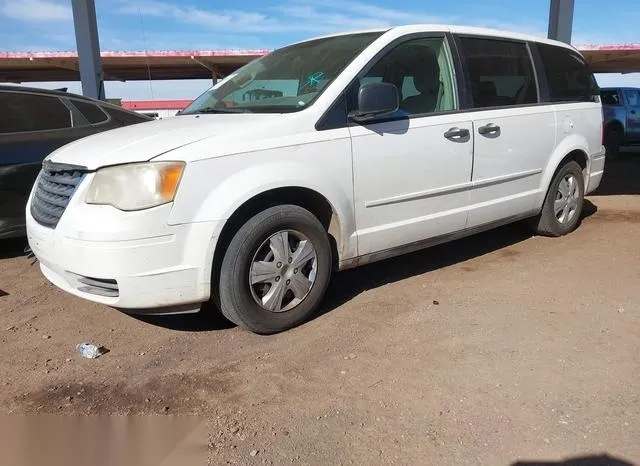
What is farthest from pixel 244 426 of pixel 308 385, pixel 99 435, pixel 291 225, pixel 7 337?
pixel 7 337

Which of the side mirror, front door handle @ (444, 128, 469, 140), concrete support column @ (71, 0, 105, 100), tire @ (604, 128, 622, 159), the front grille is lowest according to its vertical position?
tire @ (604, 128, 622, 159)

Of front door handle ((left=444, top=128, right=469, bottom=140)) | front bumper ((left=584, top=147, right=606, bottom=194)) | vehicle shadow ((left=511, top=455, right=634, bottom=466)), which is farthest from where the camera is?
front bumper ((left=584, top=147, right=606, bottom=194))

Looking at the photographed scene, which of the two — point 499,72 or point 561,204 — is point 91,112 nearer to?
point 499,72

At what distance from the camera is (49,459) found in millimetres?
2436

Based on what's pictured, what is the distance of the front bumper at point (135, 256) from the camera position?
9.82ft

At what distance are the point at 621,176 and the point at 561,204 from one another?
6189mm

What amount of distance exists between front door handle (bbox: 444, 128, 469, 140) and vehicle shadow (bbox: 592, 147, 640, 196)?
513 centimetres

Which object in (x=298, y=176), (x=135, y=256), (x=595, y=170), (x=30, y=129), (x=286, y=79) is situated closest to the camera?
(x=135, y=256)

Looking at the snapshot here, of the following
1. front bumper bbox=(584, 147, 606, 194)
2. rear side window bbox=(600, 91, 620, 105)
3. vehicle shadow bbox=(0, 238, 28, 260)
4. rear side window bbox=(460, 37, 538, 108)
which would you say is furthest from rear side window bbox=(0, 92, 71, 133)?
rear side window bbox=(600, 91, 620, 105)

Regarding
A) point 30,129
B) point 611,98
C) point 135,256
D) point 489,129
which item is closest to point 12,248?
point 30,129

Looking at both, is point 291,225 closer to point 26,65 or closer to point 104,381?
point 104,381

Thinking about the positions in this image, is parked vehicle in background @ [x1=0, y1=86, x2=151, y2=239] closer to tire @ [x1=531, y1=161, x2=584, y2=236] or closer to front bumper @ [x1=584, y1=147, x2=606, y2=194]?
tire @ [x1=531, y1=161, x2=584, y2=236]

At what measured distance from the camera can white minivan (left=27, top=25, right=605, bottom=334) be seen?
3062 millimetres

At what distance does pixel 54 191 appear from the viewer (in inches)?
135
